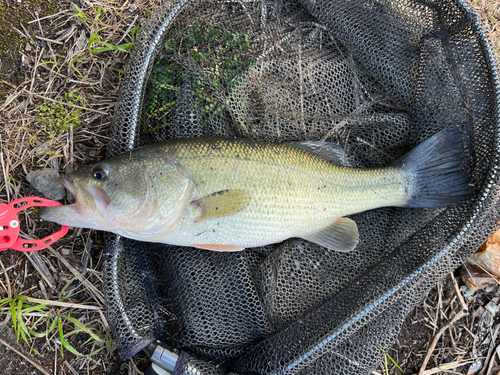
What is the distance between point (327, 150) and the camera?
8.77 feet

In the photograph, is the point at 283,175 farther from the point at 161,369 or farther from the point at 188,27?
the point at 161,369

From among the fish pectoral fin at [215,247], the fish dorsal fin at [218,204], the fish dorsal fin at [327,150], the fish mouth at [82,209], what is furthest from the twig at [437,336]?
the fish mouth at [82,209]

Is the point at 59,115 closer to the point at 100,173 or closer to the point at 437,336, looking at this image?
the point at 100,173

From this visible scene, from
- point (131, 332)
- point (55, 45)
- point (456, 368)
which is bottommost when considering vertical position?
point (456, 368)

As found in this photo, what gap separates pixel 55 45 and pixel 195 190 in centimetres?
160

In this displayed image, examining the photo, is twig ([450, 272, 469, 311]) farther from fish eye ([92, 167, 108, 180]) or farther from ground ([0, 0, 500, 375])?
fish eye ([92, 167, 108, 180])

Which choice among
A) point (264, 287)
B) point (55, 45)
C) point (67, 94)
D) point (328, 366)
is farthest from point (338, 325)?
point (55, 45)

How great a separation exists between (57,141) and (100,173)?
0.71m

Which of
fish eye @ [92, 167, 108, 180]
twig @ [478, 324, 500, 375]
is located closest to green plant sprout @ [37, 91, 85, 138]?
fish eye @ [92, 167, 108, 180]

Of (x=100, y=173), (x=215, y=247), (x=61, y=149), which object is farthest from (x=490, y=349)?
(x=61, y=149)

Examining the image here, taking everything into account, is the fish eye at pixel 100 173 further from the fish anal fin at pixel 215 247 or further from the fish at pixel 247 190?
the fish anal fin at pixel 215 247

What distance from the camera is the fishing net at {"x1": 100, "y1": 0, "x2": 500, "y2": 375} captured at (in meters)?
2.40

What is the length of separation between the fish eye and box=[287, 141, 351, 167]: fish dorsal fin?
4.23 ft

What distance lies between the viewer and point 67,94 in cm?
259
